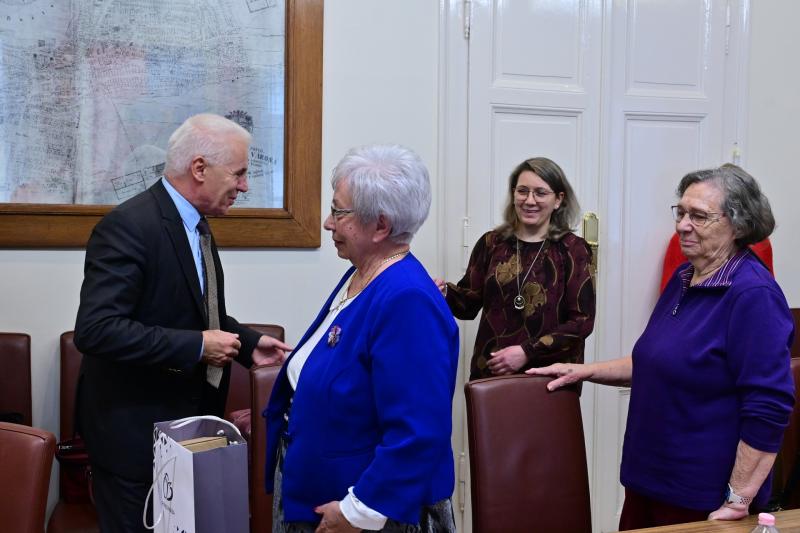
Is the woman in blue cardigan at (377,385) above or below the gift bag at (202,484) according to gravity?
above

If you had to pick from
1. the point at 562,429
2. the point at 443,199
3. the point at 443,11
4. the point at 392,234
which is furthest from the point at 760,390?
the point at 443,11

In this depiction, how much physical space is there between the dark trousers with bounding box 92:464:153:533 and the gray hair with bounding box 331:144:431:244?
0.99m

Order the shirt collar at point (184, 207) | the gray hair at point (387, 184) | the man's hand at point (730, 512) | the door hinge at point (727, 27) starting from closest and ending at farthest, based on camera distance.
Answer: the gray hair at point (387, 184), the man's hand at point (730, 512), the shirt collar at point (184, 207), the door hinge at point (727, 27)

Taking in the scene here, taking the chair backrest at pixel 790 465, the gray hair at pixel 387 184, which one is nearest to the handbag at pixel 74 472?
the gray hair at pixel 387 184

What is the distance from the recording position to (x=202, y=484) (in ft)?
5.64

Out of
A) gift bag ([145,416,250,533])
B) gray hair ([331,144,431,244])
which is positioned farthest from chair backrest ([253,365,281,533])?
gray hair ([331,144,431,244])

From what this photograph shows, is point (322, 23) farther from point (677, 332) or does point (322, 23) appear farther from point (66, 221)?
point (677, 332)

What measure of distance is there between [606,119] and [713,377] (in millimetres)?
2035

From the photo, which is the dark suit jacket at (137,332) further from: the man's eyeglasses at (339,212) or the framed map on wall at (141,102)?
the framed map on wall at (141,102)

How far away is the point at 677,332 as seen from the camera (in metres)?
2.01

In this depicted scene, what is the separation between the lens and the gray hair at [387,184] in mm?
1624

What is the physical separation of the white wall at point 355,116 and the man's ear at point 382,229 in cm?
168

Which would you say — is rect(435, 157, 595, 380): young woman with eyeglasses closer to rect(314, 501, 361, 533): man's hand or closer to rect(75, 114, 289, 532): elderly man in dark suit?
rect(75, 114, 289, 532): elderly man in dark suit

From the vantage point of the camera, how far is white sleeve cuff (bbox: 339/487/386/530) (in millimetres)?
1519
